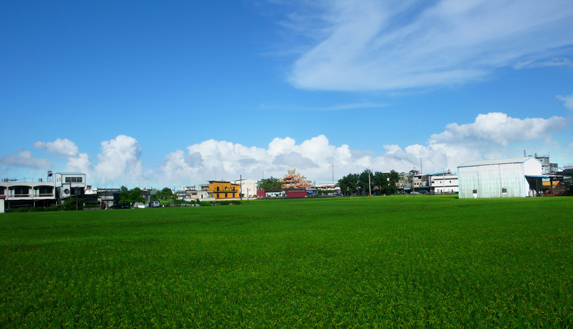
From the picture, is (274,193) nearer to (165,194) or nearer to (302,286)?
(165,194)

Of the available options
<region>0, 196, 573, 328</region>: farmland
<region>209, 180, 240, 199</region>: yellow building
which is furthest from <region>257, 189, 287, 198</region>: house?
<region>0, 196, 573, 328</region>: farmland

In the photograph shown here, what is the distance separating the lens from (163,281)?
289 inches

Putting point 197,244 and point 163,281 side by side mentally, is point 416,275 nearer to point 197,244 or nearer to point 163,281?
point 163,281

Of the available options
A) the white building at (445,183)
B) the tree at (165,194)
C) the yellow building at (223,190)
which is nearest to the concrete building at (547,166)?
the white building at (445,183)

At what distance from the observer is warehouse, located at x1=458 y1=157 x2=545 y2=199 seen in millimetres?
55375

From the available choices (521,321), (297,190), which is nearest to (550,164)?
(297,190)

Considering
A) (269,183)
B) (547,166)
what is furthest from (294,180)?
(547,166)

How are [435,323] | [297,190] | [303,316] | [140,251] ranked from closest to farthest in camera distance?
[435,323] → [303,316] → [140,251] → [297,190]

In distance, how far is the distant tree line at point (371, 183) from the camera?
119m

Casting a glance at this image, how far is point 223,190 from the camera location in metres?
110

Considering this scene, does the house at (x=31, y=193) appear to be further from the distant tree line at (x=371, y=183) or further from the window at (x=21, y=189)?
the distant tree line at (x=371, y=183)

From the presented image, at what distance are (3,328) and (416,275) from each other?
21.6ft

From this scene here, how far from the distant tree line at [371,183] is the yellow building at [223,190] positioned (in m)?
38.3

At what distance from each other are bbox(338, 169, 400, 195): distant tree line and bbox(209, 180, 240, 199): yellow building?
3830cm
